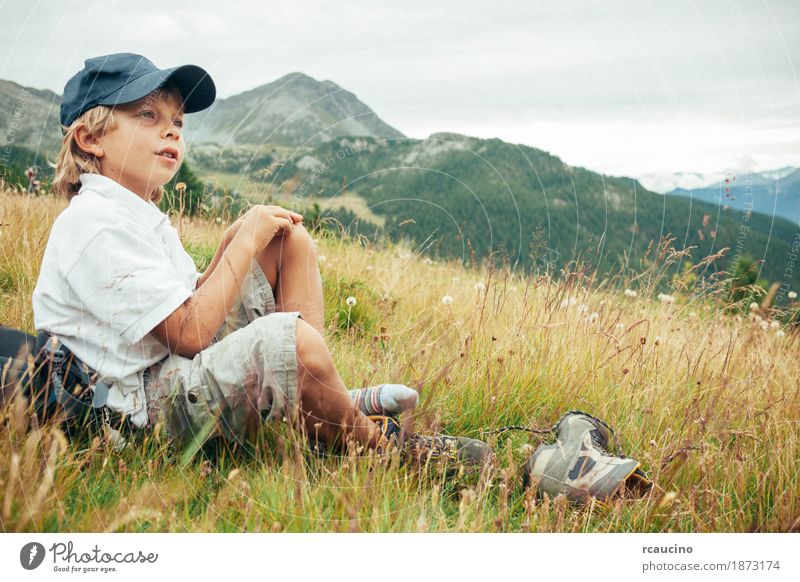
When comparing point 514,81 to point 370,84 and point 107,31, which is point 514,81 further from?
point 107,31

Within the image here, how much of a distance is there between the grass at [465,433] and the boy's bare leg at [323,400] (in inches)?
3.3

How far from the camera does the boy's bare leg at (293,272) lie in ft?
7.43

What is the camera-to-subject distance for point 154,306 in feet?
5.76

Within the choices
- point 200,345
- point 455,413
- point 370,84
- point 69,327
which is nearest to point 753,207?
point 455,413

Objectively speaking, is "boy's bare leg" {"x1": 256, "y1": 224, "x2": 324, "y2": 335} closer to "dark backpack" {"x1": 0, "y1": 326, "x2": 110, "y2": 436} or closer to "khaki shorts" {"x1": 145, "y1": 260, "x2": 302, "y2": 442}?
"khaki shorts" {"x1": 145, "y1": 260, "x2": 302, "y2": 442}

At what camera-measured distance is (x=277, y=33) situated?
2.24 meters

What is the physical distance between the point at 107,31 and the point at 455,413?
1868mm

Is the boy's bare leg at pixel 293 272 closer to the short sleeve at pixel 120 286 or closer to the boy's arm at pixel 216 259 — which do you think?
the boy's arm at pixel 216 259

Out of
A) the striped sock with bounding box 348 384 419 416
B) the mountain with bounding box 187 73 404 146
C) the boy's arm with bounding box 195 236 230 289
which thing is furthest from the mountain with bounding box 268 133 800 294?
the striped sock with bounding box 348 384 419 416

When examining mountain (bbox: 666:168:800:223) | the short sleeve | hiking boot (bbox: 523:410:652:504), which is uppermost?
mountain (bbox: 666:168:800:223)

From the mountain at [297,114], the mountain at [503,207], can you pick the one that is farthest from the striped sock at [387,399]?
the mountain at [297,114]

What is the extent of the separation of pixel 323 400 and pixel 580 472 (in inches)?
33.4

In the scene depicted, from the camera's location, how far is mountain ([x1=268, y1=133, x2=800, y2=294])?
8.96 ft

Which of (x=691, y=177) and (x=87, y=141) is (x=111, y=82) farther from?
(x=691, y=177)
